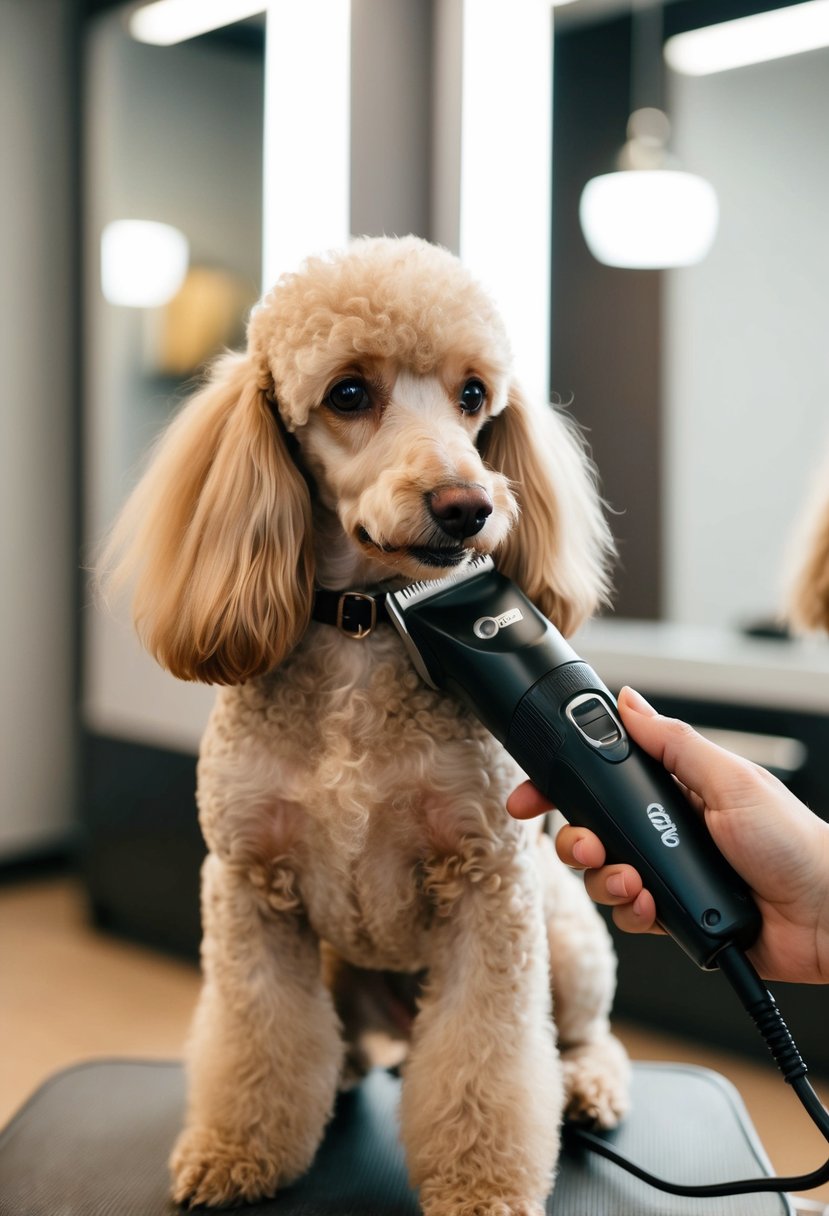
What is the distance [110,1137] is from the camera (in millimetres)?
1074

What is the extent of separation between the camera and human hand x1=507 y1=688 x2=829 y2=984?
2.70 feet

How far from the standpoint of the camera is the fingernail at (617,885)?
795mm

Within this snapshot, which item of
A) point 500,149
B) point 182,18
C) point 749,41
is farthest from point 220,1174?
point 749,41

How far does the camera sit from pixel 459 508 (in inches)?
31.4

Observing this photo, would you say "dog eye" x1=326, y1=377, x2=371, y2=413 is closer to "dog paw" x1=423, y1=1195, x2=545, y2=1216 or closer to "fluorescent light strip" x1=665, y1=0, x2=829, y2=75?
"dog paw" x1=423, y1=1195, x2=545, y2=1216

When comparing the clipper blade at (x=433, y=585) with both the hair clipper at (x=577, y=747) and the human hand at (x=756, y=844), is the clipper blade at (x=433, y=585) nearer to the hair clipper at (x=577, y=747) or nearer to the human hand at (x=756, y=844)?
the hair clipper at (x=577, y=747)

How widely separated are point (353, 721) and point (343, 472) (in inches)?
7.7

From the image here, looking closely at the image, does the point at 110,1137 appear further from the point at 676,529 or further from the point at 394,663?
the point at 676,529

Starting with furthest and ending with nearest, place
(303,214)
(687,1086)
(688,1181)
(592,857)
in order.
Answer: (303,214), (687,1086), (688,1181), (592,857)

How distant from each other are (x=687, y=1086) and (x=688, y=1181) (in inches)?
8.4

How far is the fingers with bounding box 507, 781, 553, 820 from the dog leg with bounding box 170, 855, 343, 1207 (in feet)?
0.74


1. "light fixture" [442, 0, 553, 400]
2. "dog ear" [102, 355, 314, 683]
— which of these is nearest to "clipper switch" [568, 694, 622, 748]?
"dog ear" [102, 355, 314, 683]

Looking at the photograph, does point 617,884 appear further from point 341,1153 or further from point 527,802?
point 341,1153

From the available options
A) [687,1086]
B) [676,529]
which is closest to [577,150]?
[676,529]
